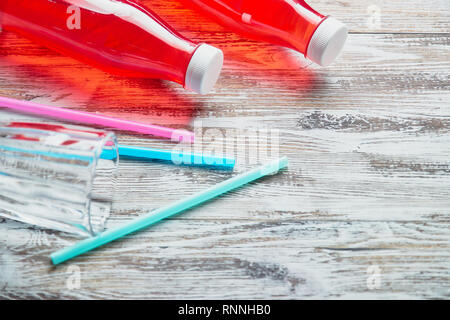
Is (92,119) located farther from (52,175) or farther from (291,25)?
(291,25)

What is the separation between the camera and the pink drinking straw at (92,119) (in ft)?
1.97

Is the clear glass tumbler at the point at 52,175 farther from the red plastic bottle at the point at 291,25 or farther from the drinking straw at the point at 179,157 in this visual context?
the red plastic bottle at the point at 291,25

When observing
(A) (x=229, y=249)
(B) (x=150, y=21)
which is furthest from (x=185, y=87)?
(A) (x=229, y=249)

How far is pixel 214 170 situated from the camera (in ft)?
1.92

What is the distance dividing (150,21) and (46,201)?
0.79 feet

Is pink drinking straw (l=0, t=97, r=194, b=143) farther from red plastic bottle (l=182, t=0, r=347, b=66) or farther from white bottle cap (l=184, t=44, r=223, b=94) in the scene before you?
red plastic bottle (l=182, t=0, r=347, b=66)

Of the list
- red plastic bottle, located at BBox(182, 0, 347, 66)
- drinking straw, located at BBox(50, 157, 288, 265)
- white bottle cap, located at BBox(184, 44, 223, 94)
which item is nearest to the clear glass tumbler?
drinking straw, located at BBox(50, 157, 288, 265)

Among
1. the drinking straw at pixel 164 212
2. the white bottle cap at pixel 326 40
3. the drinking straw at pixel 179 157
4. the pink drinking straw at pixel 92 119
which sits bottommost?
the drinking straw at pixel 164 212

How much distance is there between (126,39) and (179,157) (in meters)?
0.15

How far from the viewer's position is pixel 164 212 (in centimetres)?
55

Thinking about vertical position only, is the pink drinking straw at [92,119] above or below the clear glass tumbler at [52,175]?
above

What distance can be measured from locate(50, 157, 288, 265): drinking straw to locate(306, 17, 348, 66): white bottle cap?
14 cm

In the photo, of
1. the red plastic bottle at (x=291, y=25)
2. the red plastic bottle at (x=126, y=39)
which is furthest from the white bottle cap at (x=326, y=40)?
the red plastic bottle at (x=126, y=39)

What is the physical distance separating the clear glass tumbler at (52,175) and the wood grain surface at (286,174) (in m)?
0.02
